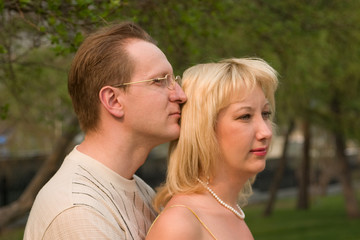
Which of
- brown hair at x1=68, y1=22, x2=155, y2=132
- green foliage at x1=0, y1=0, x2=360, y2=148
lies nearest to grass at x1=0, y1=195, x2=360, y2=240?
green foliage at x1=0, y1=0, x2=360, y2=148

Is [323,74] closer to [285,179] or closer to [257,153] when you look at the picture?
[257,153]

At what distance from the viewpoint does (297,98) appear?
594 inches

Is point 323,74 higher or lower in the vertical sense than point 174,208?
lower

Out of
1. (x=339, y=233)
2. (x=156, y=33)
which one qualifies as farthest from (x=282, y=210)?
(x=156, y=33)

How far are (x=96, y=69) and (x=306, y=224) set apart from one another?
1745cm

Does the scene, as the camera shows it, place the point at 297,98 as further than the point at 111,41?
Yes

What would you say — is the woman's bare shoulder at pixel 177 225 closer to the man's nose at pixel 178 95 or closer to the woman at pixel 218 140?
the woman at pixel 218 140

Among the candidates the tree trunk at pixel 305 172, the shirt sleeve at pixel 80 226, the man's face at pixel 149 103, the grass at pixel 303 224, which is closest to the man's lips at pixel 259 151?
the man's face at pixel 149 103

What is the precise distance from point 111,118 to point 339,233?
15445 mm

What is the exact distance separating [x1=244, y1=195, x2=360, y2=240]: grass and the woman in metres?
14.1

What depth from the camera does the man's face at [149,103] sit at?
2695 mm

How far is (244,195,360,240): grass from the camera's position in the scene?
1703 cm

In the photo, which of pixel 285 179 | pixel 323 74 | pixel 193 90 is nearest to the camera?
pixel 193 90

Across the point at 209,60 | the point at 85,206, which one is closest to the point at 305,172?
the point at 209,60
